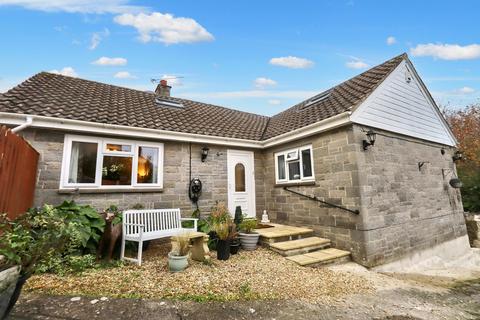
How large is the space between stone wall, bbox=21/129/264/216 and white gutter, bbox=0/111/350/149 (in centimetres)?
26

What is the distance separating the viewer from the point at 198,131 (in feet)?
25.1

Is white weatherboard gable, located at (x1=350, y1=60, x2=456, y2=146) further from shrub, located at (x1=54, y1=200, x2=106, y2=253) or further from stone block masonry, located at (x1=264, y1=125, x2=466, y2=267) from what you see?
shrub, located at (x1=54, y1=200, x2=106, y2=253)

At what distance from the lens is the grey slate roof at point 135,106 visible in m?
5.94

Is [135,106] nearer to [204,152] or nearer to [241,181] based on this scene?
[204,152]

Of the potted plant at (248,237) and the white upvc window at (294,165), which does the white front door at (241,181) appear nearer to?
the white upvc window at (294,165)

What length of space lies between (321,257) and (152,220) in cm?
428

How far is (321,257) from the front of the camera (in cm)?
525

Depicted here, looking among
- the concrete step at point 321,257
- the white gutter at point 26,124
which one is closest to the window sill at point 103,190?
the white gutter at point 26,124

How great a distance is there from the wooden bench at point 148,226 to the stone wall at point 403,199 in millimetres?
4585

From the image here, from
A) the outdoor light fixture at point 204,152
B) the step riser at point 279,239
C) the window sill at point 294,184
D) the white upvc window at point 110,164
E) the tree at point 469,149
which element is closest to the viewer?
the white upvc window at point 110,164

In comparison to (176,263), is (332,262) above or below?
below

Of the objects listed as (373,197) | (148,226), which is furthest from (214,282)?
(373,197)

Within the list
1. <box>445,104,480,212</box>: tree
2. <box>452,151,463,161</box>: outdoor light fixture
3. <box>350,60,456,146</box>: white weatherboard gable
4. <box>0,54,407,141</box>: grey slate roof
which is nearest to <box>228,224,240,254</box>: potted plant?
<box>0,54,407,141</box>: grey slate roof

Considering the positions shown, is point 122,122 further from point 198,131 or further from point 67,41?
point 67,41
